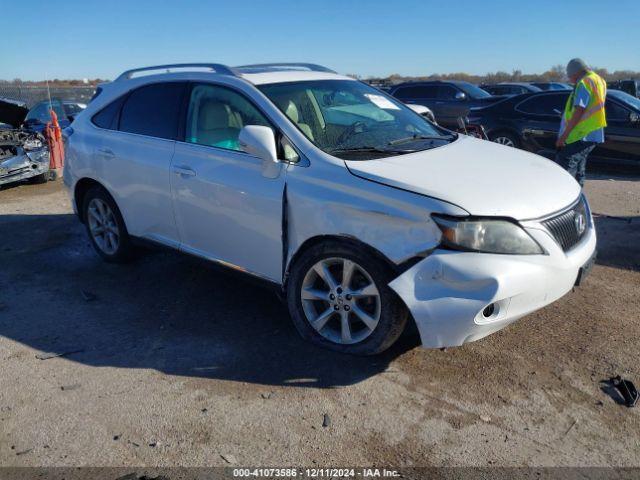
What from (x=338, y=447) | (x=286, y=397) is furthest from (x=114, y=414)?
(x=338, y=447)

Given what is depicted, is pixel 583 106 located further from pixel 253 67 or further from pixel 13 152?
pixel 13 152

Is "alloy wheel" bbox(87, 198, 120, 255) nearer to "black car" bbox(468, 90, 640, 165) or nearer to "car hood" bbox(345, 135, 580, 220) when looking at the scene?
"car hood" bbox(345, 135, 580, 220)

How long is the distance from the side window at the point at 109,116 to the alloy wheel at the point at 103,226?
2.32ft

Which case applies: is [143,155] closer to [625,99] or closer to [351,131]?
[351,131]

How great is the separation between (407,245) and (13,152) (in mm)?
8539

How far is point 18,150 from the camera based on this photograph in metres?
9.48

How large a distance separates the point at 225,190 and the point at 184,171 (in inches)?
19.5

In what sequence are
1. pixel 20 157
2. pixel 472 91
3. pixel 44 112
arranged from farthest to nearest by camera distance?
1. pixel 472 91
2. pixel 44 112
3. pixel 20 157

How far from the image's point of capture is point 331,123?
409 cm

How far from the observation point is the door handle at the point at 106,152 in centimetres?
499

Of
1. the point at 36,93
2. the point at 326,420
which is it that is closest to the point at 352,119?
the point at 326,420

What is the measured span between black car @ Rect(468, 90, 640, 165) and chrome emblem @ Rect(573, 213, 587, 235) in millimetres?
7013

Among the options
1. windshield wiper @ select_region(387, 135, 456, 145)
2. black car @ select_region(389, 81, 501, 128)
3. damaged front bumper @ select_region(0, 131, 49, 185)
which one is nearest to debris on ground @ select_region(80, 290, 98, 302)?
windshield wiper @ select_region(387, 135, 456, 145)

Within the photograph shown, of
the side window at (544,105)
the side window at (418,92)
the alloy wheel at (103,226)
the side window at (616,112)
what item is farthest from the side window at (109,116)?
the side window at (418,92)
